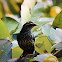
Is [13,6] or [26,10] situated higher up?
[26,10]

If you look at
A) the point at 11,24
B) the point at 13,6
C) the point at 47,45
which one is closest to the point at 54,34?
the point at 47,45

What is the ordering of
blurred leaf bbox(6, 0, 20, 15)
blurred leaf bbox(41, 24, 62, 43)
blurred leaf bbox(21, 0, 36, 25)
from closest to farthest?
1. blurred leaf bbox(41, 24, 62, 43)
2. blurred leaf bbox(21, 0, 36, 25)
3. blurred leaf bbox(6, 0, 20, 15)

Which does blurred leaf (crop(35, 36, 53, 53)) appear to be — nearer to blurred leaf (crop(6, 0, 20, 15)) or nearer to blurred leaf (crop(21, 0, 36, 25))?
blurred leaf (crop(21, 0, 36, 25))

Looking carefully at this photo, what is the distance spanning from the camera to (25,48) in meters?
0.44

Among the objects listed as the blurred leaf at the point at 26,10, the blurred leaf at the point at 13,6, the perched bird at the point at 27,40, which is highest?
the blurred leaf at the point at 26,10

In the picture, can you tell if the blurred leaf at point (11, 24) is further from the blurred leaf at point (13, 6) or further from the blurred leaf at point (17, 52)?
the blurred leaf at point (13, 6)

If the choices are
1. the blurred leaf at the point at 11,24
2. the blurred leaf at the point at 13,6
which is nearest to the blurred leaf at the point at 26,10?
the blurred leaf at the point at 11,24

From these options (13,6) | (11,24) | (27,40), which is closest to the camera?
(27,40)

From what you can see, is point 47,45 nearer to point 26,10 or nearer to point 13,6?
point 26,10

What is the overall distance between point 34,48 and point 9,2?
67.1 inches

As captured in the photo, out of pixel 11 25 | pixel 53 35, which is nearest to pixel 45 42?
pixel 53 35

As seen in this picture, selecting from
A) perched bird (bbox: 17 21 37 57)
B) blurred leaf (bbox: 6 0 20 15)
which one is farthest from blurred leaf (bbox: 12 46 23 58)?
blurred leaf (bbox: 6 0 20 15)

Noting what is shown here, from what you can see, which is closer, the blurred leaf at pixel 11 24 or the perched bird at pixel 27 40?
the perched bird at pixel 27 40

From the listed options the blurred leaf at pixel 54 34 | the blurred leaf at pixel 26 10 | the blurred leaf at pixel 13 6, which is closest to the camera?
the blurred leaf at pixel 54 34
